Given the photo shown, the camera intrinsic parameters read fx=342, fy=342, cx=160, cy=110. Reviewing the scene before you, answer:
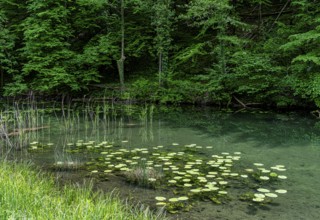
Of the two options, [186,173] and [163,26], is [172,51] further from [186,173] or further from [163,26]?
[186,173]

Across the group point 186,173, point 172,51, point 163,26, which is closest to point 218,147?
point 186,173

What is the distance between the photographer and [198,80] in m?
17.1

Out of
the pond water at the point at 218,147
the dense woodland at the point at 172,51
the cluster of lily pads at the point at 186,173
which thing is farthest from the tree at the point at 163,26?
the cluster of lily pads at the point at 186,173

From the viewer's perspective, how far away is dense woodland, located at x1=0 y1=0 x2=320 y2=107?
1355 centimetres

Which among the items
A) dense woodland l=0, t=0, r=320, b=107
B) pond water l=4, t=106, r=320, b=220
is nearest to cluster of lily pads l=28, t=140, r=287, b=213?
pond water l=4, t=106, r=320, b=220

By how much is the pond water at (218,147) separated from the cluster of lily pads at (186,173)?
0.04 metres

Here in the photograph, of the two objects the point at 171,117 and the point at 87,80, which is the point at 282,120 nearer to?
the point at 171,117

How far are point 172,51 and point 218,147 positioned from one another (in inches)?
504

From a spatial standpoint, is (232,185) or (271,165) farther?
(271,165)

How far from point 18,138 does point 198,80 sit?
35.0ft

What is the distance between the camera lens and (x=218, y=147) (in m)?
7.76

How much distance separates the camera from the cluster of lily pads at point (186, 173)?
4.68 metres

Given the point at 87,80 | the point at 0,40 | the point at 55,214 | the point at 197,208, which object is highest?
the point at 0,40

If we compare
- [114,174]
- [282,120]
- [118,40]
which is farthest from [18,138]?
[118,40]
